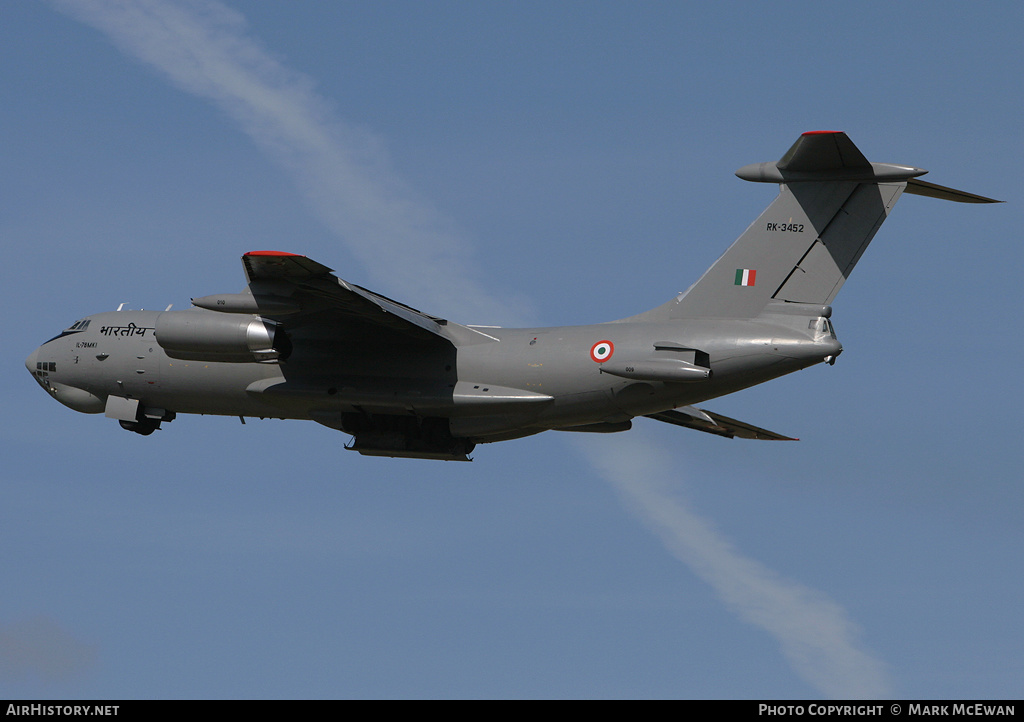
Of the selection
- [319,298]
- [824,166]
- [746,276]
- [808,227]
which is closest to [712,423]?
[746,276]

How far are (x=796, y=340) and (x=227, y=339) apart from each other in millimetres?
6625

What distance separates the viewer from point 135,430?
18469 millimetres

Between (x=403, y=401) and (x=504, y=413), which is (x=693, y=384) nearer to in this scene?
(x=504, y=413)

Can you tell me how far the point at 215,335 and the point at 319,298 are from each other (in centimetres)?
131

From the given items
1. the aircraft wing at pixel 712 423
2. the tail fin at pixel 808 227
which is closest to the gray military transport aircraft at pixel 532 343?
the tail fin at pixel 808 227

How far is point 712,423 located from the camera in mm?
19266

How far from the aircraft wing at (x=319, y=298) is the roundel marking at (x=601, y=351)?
1.94m

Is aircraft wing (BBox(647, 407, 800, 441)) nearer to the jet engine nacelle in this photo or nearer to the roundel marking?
the roundel marking
